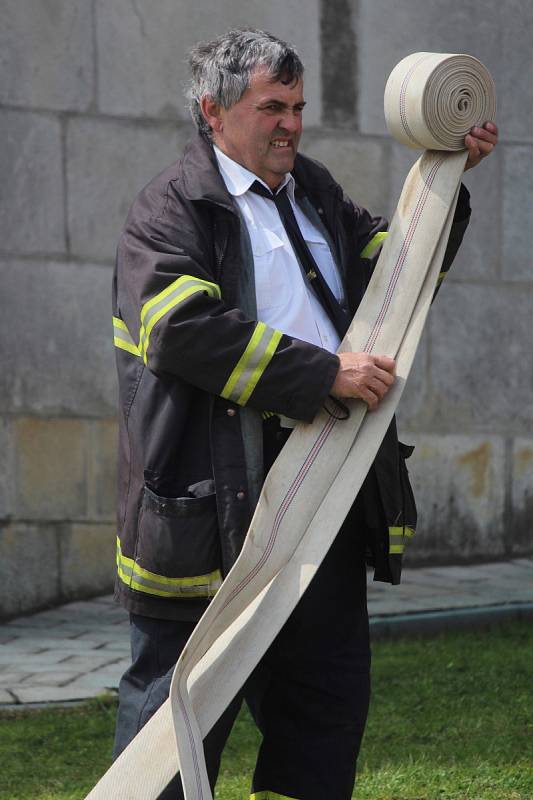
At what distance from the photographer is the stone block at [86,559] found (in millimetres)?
7805

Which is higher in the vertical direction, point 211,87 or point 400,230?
point 211,87

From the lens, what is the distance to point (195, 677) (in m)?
3.60

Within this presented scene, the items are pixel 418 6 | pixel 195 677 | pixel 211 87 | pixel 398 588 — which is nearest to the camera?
pixel 195 677

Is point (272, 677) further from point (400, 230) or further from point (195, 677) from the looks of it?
point (400, 230)

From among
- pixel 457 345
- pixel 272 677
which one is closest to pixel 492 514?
pixel 457 345

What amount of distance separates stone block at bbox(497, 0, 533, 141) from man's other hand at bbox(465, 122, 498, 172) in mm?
4640

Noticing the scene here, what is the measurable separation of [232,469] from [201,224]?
607mm

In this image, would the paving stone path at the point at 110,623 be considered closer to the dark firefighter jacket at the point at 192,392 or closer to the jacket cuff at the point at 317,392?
the dark firefighter jacket at the point at 192,392

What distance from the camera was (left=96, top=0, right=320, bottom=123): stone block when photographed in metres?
7.79

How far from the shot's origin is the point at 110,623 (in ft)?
24.2

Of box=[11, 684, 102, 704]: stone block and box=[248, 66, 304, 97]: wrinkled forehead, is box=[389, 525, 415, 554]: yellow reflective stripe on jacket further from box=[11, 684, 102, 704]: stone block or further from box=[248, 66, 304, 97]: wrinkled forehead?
box=[11, 684, 102, 704]: stone block

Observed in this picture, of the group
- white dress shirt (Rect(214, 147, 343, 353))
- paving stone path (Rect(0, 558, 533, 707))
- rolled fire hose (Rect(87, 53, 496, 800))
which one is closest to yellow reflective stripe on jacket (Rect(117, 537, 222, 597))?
rolled fire hose (Rect(87, 53, 496, 800))

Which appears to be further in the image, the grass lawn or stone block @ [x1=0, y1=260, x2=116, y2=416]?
stone block @ [x1=0, y1=260, x2=116, y2=416]

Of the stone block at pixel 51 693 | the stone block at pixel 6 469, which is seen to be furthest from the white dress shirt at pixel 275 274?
the stone block at pixel 6 469
